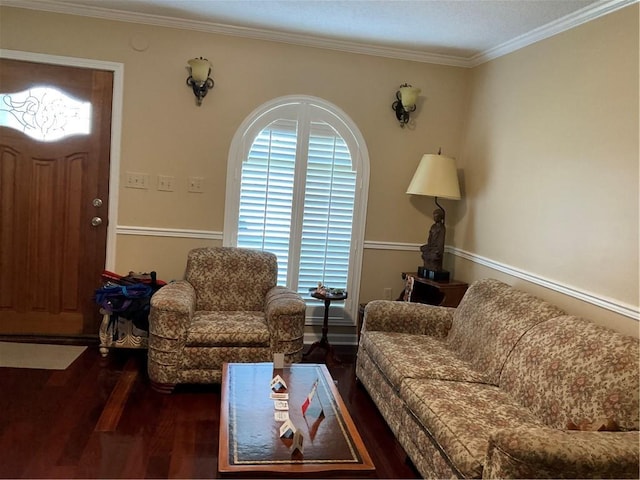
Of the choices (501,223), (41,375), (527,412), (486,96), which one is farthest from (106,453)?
(486,96)

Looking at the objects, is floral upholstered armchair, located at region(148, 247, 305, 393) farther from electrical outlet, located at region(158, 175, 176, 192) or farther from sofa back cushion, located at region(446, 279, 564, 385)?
sofa back cushion, located at region(446, 279, 564, 385)

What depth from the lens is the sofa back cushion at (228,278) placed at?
3.61 m

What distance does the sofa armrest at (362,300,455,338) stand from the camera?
10.7 ft

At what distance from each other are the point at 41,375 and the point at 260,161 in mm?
2086

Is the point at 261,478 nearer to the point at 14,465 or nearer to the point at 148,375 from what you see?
the point at 14,465

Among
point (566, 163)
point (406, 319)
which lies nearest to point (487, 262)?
point (406, 319)

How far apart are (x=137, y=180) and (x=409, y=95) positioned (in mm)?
2165

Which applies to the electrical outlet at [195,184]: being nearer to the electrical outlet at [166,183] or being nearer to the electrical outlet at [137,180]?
the electrical outlet at [166,183]

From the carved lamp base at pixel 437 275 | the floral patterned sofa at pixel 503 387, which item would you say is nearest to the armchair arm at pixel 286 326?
the floral patterned sofa at pixel 503 387

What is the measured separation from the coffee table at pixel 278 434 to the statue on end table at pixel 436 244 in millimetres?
1684

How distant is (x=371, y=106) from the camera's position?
160 inches

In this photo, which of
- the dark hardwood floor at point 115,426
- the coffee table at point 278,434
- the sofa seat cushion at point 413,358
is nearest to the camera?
the coffee table at point 278,434

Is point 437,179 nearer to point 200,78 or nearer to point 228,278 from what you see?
point 228,278

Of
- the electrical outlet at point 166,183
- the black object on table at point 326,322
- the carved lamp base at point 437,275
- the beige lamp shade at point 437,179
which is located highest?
the beige lamp shade at point 437,179
